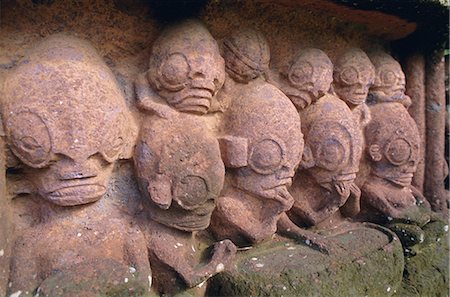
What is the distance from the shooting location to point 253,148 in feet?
4.22

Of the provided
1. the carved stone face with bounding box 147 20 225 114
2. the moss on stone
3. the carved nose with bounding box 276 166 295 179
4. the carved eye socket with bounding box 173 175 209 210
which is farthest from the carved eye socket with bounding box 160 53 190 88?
the moss on stone

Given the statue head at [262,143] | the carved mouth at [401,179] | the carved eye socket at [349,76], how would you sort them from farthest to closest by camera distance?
the carved mouth at [401,179]
the carved eye socket at [349,76]
the statue head at [262,143]

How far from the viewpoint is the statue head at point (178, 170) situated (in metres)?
1.15

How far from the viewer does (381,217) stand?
1685mm

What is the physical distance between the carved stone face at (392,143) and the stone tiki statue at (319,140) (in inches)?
7.8

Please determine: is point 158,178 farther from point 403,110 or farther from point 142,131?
point 403,110

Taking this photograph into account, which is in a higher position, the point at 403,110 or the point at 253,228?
the point at 403,110

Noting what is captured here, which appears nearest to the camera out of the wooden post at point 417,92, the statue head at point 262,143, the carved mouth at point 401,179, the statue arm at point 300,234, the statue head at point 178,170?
the statue head at point 178,170

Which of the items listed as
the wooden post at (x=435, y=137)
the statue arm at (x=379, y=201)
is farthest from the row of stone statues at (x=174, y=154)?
the wooden post at (x=435, y=137)

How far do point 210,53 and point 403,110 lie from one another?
84 centimetres

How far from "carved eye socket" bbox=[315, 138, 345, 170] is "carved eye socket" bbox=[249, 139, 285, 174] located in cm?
20

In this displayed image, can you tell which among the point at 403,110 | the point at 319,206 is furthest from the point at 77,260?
the point at 403,110

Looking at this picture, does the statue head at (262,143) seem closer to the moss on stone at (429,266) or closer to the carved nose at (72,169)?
the carved nose at (72,169)

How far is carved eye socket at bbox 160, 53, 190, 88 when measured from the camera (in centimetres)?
118
